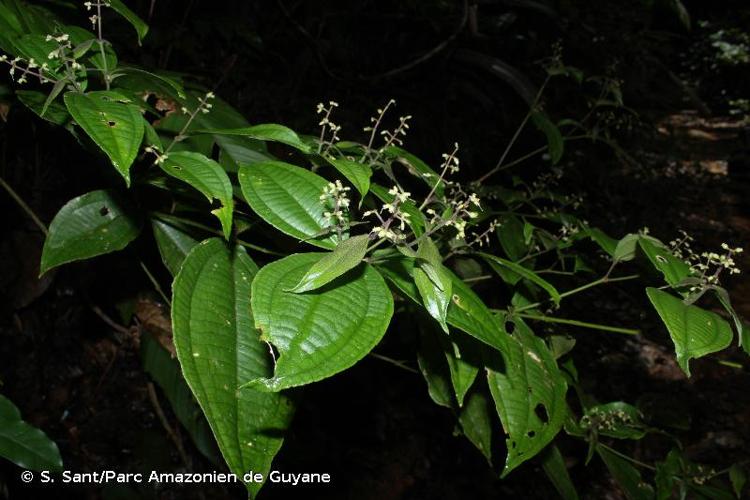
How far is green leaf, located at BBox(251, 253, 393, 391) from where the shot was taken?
25.6 inches

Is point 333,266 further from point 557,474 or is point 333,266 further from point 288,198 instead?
point 557,474

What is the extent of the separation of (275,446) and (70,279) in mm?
2163

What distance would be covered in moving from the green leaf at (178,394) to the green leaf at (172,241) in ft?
3.70

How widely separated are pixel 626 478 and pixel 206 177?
1549 mm

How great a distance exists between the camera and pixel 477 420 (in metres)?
1.38

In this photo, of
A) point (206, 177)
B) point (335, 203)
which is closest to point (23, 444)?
point (206, 177)

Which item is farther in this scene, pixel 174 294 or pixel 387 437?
pixel 387 437

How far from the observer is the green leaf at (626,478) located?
1590 millimetres

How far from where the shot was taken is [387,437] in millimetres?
3002

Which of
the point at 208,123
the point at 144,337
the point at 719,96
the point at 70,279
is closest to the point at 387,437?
the point at 144,337

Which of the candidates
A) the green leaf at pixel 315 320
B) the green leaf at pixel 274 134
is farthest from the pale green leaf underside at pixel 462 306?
the green leaf at pixel 274 134

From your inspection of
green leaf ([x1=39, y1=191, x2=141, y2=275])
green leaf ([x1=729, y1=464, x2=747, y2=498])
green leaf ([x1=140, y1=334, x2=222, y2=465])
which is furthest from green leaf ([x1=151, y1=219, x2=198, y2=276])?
green leaf ([x1=729, y1=464, x2=747, y2=498])

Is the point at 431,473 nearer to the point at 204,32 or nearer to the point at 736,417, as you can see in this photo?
the point at 736,417

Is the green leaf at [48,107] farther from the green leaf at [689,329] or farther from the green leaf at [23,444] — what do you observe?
the green leaf at [689,329]
